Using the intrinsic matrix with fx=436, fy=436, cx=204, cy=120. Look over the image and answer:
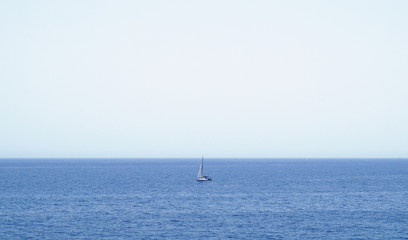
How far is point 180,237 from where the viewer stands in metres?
61.9

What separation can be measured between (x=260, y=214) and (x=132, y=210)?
947 inches

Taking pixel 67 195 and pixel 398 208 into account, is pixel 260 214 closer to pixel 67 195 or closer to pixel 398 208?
pixel 398 208

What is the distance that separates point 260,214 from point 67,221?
3338 cm

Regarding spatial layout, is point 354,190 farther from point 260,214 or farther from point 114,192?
point 114,192

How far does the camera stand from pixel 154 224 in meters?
69.8

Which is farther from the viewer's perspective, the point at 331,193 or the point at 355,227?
the point at 331,193

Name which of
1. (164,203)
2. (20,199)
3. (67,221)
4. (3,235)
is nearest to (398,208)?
(164,203)

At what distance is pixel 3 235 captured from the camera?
62500 millimetres

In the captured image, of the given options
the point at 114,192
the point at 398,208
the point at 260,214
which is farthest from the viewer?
the point at 114,192

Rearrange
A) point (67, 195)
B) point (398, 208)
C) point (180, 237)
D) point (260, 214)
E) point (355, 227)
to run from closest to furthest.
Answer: point (180, 237), point (355, 227), point (260, 214), point (398, 208), point (67, 195)

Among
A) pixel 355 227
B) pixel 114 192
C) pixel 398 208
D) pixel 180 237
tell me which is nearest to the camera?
pixel 180 237

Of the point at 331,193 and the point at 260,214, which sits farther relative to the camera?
the point at 331,193

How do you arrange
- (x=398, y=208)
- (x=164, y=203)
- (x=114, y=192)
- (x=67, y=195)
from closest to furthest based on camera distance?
(x=398, y=208), (x=164, y=203), (x=67, y=195), (x=114, y=192)

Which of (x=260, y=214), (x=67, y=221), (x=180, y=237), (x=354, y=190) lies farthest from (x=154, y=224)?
(x=354, y=190)
